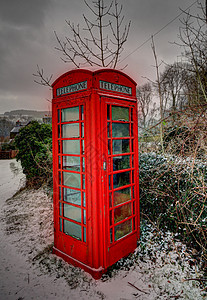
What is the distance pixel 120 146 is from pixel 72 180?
918 mm

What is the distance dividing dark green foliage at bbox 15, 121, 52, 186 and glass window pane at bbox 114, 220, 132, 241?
404cm

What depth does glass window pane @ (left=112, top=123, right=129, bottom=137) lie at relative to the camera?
2777 mm

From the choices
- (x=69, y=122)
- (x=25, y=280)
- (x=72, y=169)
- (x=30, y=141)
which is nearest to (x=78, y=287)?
(x=25, y=280)

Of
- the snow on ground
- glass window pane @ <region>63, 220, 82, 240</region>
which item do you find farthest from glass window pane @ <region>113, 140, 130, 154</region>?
the snow on ground

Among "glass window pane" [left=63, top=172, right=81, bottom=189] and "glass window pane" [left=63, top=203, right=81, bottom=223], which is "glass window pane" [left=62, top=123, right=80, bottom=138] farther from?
"glass window pane" [left=63, top=203, right=81, bottom=223]

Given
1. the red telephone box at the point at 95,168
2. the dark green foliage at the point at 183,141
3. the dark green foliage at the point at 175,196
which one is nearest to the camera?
the red telephone box at the point at 95,168

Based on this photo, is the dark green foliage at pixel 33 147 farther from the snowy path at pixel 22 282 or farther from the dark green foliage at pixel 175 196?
the dark green foliage at pixel 175 196

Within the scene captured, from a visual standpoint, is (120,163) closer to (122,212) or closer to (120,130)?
(120,130)

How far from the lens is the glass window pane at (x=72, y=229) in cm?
281

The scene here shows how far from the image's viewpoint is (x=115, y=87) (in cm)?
271

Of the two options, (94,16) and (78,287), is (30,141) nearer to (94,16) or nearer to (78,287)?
(94,16)

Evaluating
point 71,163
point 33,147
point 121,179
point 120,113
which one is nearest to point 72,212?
point 71,163

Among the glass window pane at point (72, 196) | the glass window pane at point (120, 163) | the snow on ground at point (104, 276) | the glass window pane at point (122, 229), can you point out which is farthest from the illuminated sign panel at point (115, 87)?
the snow on ground at point (104, 276)

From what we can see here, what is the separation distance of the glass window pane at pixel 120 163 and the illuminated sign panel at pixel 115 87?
1.02 metres
